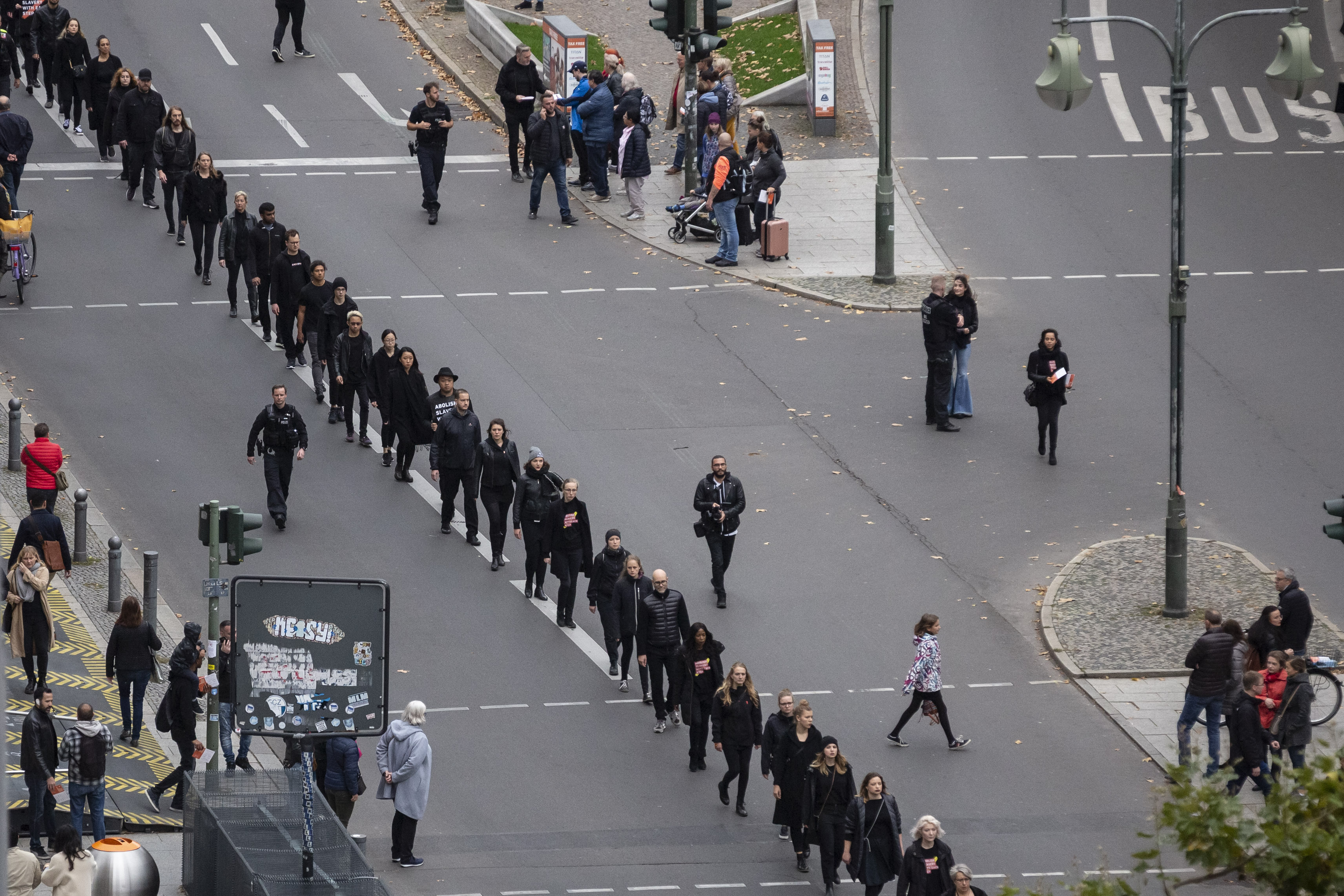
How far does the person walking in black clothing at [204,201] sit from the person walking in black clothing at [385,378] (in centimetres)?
519

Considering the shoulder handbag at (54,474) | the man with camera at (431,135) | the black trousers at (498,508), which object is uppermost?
the man with camera at (431,135)

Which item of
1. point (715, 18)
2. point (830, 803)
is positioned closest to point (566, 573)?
point (830, 803)

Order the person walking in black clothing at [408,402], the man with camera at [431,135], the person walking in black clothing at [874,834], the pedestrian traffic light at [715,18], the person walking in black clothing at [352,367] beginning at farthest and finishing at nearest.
→ the man with camera at [431,135]
the pedestrian traffic light at [715,18]
the person walking in black clothing at [352,367]
the person walking in black clothing at [408,402]
the person walking in black clothing at [874,834]

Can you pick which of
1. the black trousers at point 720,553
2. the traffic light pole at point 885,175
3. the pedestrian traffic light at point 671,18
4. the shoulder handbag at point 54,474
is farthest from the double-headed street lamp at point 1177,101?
the shoulder handbag at point 54,474

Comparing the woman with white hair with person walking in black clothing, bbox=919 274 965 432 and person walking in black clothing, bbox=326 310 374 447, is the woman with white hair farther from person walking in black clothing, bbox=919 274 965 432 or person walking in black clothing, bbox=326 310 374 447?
person walking in black clothing, bbox=326 310 374 447

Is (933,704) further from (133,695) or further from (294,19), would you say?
(294,19)

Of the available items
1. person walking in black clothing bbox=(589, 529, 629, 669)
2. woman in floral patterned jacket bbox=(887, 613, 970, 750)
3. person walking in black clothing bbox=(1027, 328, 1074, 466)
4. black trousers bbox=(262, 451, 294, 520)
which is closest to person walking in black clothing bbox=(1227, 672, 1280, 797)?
woman in floral patterned jacket bbox=(887, 613, 970, 750)

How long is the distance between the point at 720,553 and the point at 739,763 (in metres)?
3.52

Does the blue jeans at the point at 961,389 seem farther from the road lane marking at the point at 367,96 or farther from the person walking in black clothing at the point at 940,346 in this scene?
the road lane marking at the point at 367,96

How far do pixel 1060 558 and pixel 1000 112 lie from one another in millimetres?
14578

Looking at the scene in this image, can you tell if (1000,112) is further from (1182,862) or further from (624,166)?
(1182,862)

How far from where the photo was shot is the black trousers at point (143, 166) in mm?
28672

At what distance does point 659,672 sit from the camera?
56.9 feet

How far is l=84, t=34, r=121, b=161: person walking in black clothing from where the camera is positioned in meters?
29.8
